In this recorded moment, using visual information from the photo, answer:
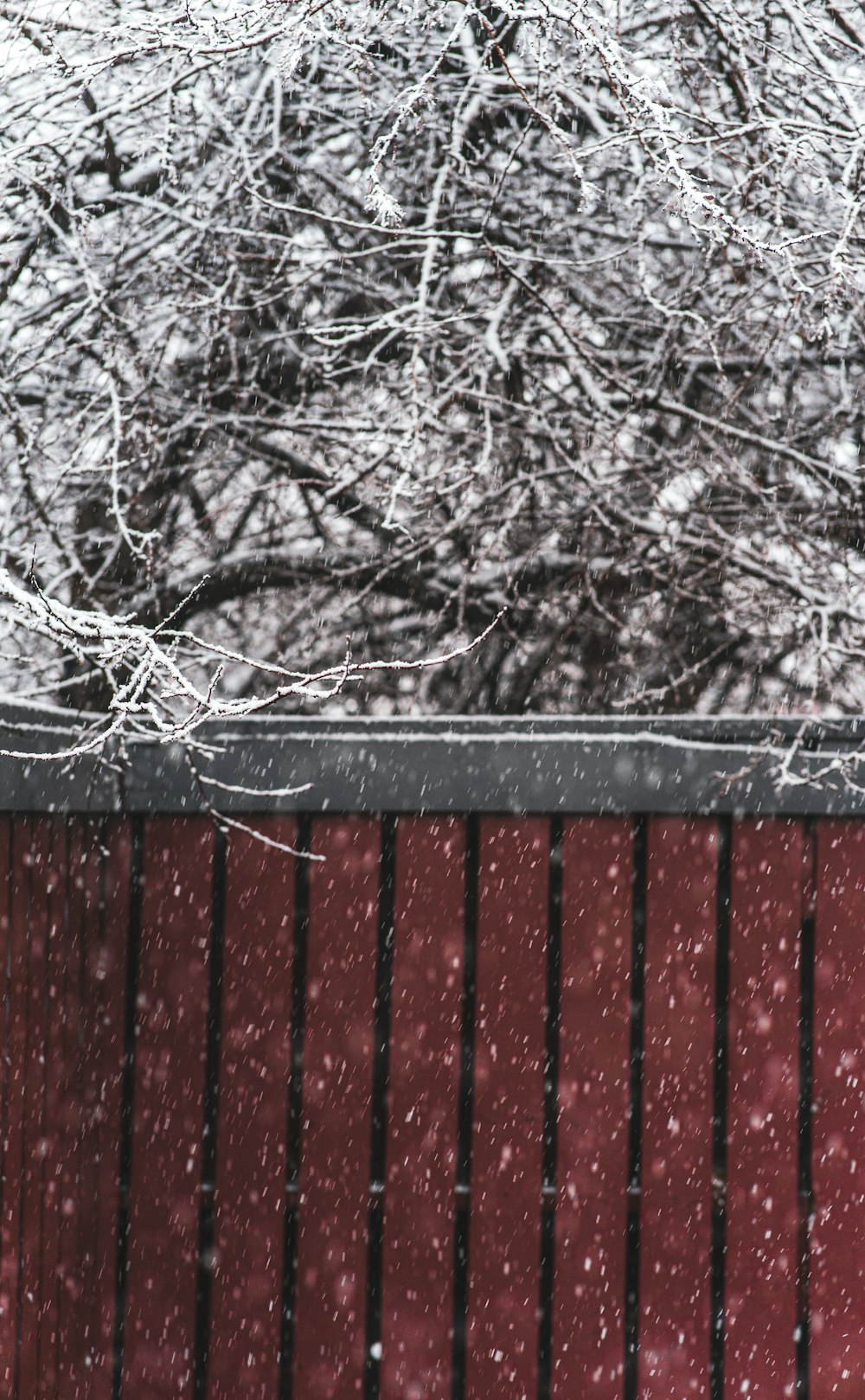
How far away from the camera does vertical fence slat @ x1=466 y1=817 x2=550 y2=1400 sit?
1960 millimetres

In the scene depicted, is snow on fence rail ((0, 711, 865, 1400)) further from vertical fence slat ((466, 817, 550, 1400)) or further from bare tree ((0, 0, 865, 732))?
bare tree ((0, 0, 865, 732))

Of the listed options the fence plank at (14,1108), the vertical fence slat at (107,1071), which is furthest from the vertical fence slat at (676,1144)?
the fence plank at (14,1108)

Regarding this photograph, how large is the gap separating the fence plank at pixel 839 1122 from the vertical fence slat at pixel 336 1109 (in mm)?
832

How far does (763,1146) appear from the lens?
6.40 feet

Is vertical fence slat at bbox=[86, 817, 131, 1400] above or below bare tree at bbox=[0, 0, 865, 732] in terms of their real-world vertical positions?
below

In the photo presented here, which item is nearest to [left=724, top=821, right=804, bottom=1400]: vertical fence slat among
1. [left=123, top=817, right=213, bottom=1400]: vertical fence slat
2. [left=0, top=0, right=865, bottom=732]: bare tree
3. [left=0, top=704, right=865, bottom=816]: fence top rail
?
[left=0, top=704, right=865, bottom=816]: fence top rail

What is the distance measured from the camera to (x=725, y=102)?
10.6ft

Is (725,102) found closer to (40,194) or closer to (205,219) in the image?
(205,219)

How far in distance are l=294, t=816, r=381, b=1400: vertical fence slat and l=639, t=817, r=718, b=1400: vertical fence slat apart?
52 cm

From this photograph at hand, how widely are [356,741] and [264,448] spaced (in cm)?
231

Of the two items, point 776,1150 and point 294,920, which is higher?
point 294,920

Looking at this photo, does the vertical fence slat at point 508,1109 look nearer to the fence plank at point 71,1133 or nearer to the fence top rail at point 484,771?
the fence top rail at point 484,771

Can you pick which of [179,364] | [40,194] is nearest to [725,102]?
[179,364]

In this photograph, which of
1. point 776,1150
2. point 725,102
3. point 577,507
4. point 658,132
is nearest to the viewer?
point 776,1150
